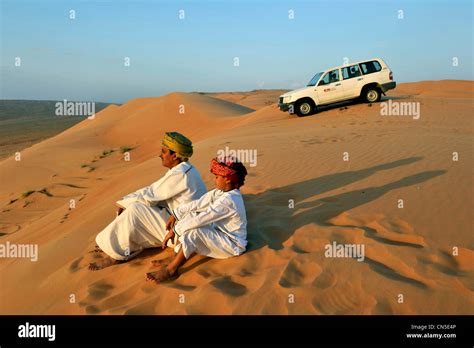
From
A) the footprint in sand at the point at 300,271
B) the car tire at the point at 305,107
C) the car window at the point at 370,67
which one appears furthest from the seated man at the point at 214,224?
the car window at the point at 370,67

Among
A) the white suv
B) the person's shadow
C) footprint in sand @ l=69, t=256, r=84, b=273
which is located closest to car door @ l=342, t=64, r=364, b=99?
the white suv

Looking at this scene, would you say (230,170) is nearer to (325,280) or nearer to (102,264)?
(325,280)

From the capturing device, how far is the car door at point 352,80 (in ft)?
53.8

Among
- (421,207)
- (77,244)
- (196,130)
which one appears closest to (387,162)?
(421,207)

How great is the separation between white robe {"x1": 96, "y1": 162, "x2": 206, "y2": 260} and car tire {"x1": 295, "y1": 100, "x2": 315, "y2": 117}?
495 inches

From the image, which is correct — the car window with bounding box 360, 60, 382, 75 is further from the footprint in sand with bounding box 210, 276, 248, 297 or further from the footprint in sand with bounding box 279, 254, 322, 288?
the footprint in sand with bounding box 210, 276, 248, 297

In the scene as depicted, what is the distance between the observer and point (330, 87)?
54.4 ft

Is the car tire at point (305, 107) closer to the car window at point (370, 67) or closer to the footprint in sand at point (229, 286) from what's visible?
the car window at point (370, 67)

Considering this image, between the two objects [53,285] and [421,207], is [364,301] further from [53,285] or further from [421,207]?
[53,285]

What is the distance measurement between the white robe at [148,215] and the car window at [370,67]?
1301 cm

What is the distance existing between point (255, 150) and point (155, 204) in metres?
5.70

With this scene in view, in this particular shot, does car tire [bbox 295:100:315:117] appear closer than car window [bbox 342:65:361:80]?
No

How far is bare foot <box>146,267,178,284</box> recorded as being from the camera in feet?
14.2
